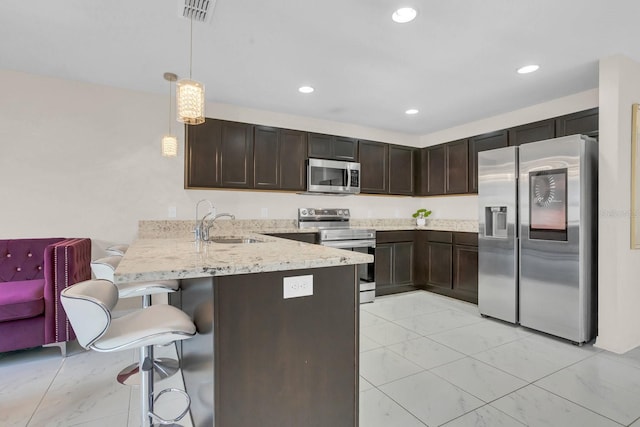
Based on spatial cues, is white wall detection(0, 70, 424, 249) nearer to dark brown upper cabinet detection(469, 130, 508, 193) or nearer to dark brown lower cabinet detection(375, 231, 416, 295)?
dark brown lower cabinet detection(375, 231, 416, 295)

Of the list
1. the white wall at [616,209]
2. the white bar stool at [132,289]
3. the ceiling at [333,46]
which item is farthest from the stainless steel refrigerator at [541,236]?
the white bar stool at [132,289]

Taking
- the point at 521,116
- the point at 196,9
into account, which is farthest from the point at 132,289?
the point at 521,116

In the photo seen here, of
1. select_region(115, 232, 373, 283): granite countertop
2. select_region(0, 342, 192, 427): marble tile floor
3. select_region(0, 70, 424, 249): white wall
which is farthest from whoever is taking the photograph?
select_region(0, 70, 424, 249): white wall

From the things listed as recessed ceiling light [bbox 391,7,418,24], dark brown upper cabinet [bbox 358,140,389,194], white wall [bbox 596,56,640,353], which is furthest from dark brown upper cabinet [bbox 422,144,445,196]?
recessed ceiling light [bbox 391,7,418,24]

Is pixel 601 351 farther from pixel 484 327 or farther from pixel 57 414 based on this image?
pixel 57 414

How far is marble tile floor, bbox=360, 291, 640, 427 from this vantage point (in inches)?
72.2

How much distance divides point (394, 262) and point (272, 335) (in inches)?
140

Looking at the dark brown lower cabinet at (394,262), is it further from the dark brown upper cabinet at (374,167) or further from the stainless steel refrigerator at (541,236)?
the stainless steel refrigerator at (541,236)

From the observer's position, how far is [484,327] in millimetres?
3326

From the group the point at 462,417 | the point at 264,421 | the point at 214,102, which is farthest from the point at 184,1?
the point at 462,417

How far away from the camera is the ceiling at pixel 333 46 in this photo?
2135mm

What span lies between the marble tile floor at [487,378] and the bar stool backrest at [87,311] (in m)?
1.40

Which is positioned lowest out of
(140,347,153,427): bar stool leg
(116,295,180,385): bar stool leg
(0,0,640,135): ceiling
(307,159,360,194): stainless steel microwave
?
(116,295,180,385): bar stool leg

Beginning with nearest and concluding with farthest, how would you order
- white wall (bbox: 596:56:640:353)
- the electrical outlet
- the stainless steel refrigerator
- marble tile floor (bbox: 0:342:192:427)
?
the electrical outlet < marble tile floor (bbox: 0:342:192:427) < white wall (bbox: 596:56:640:353) < the stainless steel refrigerator
